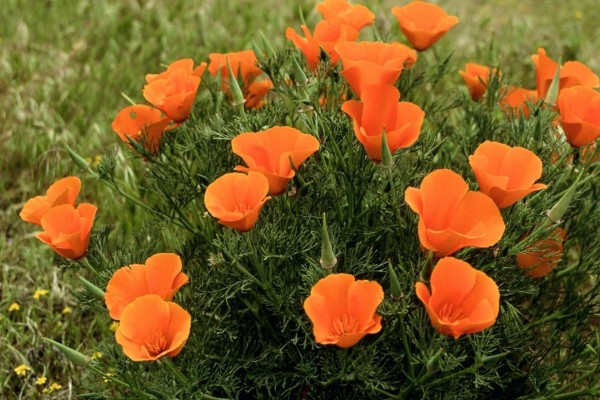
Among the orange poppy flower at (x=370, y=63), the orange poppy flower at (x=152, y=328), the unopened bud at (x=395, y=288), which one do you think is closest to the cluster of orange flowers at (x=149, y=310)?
the orange poppy flower at (x=152, y=328)

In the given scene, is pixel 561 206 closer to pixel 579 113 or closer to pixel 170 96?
pixel 579 113

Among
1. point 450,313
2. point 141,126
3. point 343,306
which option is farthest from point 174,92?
point 450,313

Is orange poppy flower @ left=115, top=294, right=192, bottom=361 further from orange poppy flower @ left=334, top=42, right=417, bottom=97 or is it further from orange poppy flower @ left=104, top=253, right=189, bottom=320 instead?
orange poppy flower @ left=334, top=42, right=417, bottom=97

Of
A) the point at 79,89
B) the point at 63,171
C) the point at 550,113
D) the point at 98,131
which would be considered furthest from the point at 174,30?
the point at 550,113

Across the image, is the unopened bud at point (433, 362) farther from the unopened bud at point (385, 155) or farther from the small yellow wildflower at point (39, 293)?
the small yellow wildflower at point (39, 293)

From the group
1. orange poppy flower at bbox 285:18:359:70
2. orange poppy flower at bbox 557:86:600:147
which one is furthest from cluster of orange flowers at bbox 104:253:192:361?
orange poppy flower at bbox 557:86:600:147

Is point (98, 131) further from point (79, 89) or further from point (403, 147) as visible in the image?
point (403, 147)
